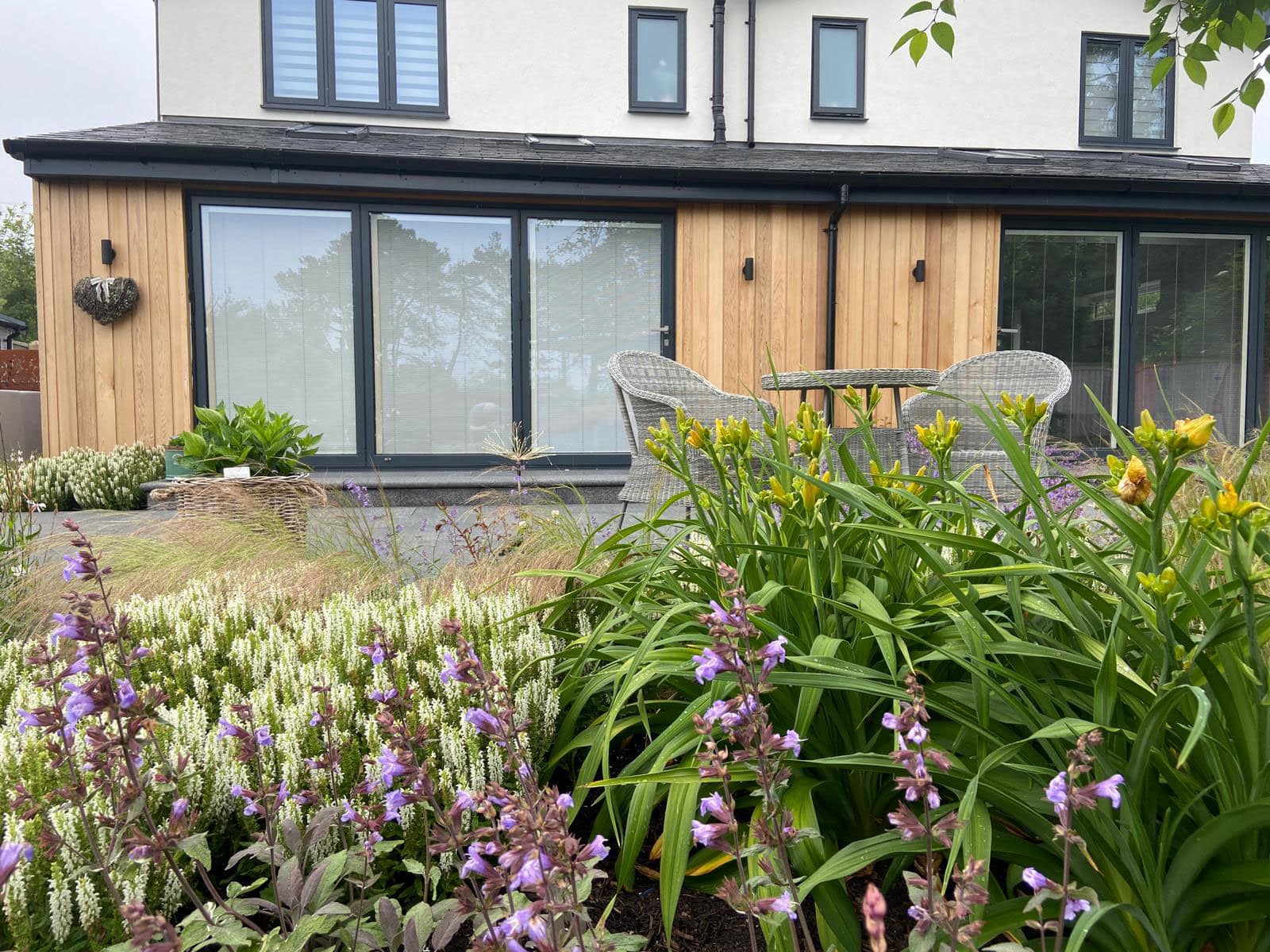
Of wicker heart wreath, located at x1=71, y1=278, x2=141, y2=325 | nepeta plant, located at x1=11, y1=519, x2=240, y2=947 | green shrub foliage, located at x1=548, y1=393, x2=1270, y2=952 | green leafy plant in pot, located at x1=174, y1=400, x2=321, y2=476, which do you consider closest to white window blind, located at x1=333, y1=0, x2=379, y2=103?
wicker heart wreath, located at x1=71, y1=278, x2=141, y2=325

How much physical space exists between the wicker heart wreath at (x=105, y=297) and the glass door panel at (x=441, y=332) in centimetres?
181

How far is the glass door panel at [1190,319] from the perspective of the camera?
25.5 feet

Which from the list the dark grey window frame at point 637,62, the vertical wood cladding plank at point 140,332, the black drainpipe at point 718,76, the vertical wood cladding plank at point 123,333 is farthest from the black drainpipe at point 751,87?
the vertical wood cladding plank at point 123,333

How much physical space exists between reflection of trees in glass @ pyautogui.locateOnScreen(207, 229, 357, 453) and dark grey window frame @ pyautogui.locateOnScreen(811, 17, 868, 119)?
5.26m

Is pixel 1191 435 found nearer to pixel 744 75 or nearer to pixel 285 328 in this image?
pixel 285 328

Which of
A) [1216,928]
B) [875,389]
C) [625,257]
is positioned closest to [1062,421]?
[625,257]

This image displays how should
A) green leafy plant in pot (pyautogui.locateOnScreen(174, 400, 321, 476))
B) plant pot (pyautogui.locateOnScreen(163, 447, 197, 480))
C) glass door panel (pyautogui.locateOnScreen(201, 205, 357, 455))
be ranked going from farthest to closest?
glass door panel (pyautogui.locateOnScreen(201, 205, 357, 455)), plant pot (pyautogui.locateOnScreen(163, 447, 197, 480)), green leafy plant in pot (pyautogui.locateOnScreen(174, 400, 321, 476))

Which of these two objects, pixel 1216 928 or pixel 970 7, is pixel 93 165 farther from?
pixel 970 7

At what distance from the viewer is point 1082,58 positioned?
919 centimetres

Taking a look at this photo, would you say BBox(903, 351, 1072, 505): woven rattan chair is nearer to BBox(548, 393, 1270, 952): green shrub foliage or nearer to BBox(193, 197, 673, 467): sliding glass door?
BBox(548, 393, 1270, 952): green shrub foliage

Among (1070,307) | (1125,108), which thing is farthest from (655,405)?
(1125,108)

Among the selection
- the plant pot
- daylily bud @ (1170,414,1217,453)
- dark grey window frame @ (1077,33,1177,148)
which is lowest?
the plant pot

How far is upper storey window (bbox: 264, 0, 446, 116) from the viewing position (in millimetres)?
8062

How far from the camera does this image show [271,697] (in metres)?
1.40
